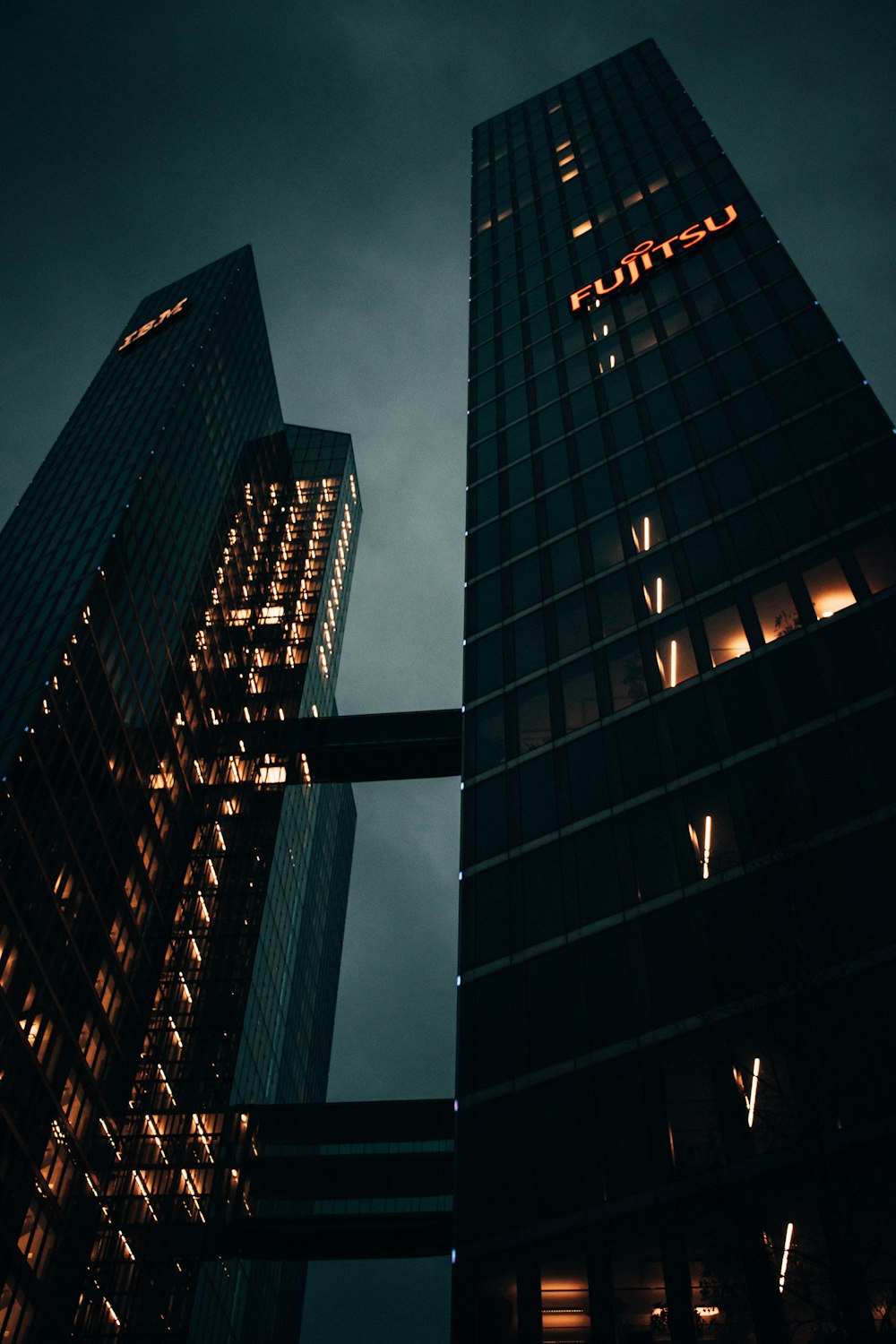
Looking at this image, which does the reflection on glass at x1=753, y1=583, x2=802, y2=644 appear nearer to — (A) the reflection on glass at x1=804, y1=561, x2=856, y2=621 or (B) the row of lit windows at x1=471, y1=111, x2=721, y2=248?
(A) the reflection on glass at x1=804, y1=561, x2=856, y2=621

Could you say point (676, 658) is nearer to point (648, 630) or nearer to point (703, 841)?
point (648, 630)

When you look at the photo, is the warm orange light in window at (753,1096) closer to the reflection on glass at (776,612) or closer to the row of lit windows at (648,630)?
the row of lit windows at (648,630)

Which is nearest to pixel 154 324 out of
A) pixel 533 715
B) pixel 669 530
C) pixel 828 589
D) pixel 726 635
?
pixel 669 530

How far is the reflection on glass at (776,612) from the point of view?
35719mm

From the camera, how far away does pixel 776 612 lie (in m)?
36.6

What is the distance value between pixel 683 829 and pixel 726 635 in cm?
868

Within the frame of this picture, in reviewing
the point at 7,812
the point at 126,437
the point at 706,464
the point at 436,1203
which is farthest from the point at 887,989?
the point at 126,437

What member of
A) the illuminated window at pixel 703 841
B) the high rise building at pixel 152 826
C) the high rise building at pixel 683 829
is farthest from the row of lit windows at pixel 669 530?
the high rise building at pixel 152 826

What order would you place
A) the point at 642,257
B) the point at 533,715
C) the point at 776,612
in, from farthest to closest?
1. the point at 642,257
2. the point at 533,715
3. the point at 776,612

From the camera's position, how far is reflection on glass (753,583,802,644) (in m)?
35.7

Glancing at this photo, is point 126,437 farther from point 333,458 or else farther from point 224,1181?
point 224,1181

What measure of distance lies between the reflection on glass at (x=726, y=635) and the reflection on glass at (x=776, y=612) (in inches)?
30.7

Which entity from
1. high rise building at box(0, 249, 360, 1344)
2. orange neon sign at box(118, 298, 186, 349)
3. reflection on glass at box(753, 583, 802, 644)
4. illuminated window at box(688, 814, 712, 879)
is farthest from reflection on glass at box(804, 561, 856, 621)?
orange neon sign at box(118, 298, 186, 349)

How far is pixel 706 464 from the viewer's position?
1773 inches
